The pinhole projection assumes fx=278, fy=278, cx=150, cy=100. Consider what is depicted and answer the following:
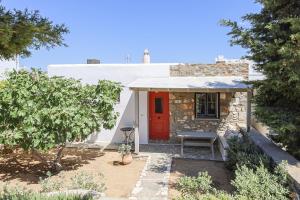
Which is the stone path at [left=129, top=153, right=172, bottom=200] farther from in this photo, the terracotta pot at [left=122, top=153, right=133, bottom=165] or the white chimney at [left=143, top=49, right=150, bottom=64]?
the white chimney at [left=143, top=49, right=150, bottom=64]

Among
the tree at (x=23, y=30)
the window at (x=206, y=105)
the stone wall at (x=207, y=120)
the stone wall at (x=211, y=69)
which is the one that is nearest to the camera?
the tree at (x=23, y=30)

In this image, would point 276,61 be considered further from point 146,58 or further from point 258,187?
point 146,58

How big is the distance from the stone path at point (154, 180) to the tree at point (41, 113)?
2.69m

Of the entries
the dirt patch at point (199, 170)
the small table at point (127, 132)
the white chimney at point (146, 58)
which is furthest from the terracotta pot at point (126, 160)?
the white chimney at point (146, 58)

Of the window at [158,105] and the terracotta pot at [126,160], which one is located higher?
the window at [158,105]

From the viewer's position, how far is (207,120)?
593 inches

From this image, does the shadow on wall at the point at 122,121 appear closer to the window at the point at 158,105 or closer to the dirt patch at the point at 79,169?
the window at the point at 158,105

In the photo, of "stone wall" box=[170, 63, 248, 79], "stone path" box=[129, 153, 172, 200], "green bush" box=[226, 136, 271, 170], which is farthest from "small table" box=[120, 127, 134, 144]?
"green bush" box=[226, 136, 271, 170]

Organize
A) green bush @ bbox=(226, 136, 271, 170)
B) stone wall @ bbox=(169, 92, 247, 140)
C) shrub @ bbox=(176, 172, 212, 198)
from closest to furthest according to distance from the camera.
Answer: shrub @ bbox=(176, 172, 212, 198), green bush @ bbox=(226, 136, 271, 170), stone wall @ bbox=(169, 92, 247, 140)

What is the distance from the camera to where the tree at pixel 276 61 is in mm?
7562

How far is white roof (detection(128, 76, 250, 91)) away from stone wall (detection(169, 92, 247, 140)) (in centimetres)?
90

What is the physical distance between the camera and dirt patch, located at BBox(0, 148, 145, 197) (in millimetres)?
9266

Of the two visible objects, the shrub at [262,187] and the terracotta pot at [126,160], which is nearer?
the shrub at [262,187]

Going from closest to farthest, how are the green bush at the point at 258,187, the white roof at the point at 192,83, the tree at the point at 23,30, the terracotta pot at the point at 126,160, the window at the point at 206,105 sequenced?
the tree at the point at 23,30 < the green bush at the point at 258,187 < the terracotta pot at the point at 126,160 < the white roof at the point at 192,83 < the window at the point at 206,105
